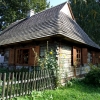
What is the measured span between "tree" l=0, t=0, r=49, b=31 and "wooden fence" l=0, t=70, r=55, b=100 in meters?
19.1

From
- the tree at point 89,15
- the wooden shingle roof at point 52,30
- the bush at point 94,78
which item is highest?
the tree at point 89,15

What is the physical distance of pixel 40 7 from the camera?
25500mm

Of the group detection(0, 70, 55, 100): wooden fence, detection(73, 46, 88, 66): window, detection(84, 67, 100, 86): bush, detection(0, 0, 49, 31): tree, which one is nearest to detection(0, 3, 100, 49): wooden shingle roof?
detection(73, 46, 88, 66): window

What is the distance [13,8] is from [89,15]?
1277cm

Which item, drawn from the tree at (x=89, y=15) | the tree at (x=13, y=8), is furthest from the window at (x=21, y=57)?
the tree at (x=13, y=8)

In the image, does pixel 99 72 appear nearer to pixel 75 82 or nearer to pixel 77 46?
pixel 75 82

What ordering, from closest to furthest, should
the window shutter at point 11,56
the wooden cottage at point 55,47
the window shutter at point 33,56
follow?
the wooden cottage at point 55,47
the window shutter at point 33,56
the window shutter at point 11,56

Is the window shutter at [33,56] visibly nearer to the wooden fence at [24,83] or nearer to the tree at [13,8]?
the wooden fence at [24,83]

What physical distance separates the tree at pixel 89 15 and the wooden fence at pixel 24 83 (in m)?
15.7

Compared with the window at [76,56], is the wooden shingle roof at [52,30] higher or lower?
higher

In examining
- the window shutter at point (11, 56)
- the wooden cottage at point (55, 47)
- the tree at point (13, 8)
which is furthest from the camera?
the tree at point (13, 8)

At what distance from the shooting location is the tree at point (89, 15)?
20328mm

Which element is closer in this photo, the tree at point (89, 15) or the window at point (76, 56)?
the window at point (76, 56)

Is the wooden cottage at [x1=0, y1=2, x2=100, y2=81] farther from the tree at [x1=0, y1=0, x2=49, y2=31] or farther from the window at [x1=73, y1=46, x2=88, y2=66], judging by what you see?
the tree at [x1=0, y1=0, x2=49, y2=31]
